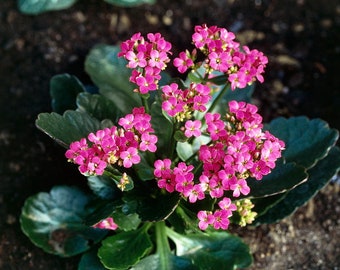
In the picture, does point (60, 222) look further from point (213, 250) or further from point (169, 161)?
point (169, 161)

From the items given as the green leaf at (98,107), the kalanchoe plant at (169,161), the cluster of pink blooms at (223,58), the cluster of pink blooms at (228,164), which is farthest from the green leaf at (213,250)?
the cluster of pink blooms at (223,58)

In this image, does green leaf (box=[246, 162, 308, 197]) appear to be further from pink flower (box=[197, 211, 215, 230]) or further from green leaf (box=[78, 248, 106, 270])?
green leaf (box=[78, 248, 106, 270])

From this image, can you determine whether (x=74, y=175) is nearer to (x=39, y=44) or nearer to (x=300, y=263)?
(x=39, y=44)

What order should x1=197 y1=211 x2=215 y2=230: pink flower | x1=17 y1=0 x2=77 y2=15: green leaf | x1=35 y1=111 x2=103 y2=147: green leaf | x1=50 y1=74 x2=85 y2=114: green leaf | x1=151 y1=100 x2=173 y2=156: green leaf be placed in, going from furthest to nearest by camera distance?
x1=17 y1=0 x2=77 y2=15: green leaf → x1=50 y1=74 x2=85 y2=114: green leaf → x1=151 y1=100 x2=173 y2=156: green leaf → x1=35 y1=111 x2=103 y2=147: green leaf → x1=197 y1=211 x2=215 y2=230: pink flower

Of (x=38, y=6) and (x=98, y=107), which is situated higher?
(x=38, y=6)

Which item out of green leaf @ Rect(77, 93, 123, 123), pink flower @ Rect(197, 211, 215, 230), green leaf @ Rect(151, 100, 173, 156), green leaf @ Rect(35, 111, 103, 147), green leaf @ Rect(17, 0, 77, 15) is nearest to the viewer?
pink flower @ Rect(197, 211, 215, 230)

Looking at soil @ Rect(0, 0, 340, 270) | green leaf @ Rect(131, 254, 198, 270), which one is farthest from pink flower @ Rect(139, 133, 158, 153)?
soil @ Rect(0, 0, 340, 270)

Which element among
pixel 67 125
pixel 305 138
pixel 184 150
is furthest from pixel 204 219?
pixel 305 138
